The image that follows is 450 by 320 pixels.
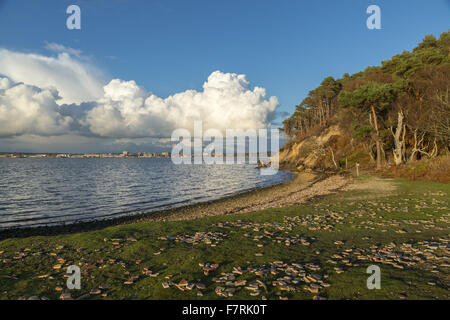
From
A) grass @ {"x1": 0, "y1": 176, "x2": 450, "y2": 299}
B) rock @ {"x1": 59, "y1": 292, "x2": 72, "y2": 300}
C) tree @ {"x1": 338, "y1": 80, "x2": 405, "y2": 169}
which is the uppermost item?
tree @ {"x1": 338, "y1": 80, "x2": 405, "y2": 169}

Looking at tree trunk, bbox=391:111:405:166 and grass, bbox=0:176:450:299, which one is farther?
tree trunk, bbox=391:111:405:166

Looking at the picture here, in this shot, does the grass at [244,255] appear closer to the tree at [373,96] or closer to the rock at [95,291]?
the rock at [95,291]

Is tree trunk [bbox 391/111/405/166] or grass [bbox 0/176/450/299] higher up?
tree trunk [bbox 391/111/405/166]

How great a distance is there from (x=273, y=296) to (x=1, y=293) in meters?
6.84

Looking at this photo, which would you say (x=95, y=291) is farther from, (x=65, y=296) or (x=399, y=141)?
(x=399, y=141)

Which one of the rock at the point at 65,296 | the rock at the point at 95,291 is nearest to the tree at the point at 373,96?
the rock at the point at 95,291

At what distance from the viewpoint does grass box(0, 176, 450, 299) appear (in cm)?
618

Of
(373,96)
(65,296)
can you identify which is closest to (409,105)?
(373,96)

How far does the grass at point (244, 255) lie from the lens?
6184mm

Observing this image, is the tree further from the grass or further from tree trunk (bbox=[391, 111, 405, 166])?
the grass

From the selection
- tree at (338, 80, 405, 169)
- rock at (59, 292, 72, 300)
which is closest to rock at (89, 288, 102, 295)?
rock at (59, 292, 72, 300)

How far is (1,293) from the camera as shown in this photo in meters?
6.11

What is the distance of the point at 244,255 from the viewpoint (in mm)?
8781
